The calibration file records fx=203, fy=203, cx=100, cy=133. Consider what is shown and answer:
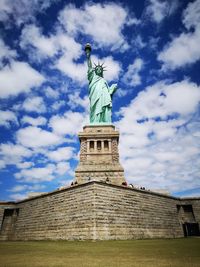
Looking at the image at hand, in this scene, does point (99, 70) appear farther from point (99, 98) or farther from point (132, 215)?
point (132, 215)

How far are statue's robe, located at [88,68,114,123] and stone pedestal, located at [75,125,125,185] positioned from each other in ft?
8.25

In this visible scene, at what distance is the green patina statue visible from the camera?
107 feet

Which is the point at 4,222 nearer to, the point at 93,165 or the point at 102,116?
the point at 93,165

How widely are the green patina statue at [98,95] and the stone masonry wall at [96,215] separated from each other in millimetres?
17001

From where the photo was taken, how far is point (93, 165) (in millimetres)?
26188

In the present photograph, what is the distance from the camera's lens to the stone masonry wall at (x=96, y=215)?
43.1 feet

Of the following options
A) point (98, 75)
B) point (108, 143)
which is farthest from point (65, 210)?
point (98, 75)

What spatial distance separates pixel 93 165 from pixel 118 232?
13.3 metres

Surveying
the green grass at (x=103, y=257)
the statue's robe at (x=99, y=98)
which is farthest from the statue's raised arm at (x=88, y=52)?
the green grass at (x=103, y=257)

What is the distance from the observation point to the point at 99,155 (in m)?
27.9

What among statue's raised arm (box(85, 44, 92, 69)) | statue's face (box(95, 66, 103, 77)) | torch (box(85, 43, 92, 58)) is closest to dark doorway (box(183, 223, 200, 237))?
statue's face (box(95, 66, 103, 77))

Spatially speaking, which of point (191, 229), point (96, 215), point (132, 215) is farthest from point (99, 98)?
point (96, 215)

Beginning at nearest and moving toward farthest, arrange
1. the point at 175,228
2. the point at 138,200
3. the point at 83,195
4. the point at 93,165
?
the point at 83,195, the point at 138,200, the point at 175,228, the point at 93,165

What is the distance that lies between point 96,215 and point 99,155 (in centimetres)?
1515
